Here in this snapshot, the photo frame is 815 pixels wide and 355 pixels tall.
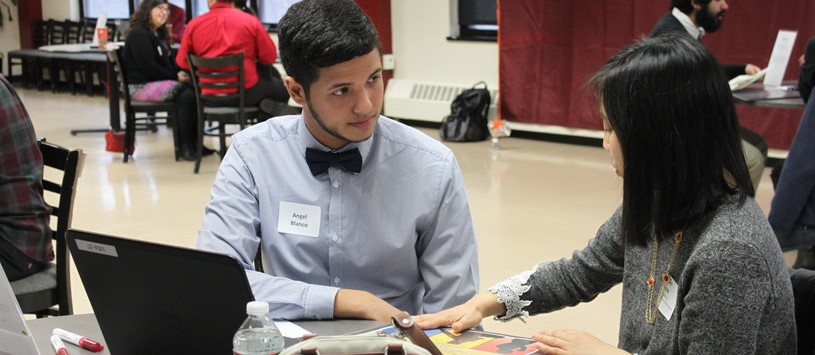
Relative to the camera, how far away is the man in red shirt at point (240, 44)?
6.34m

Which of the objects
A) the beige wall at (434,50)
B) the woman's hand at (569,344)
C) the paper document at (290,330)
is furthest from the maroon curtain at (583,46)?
the paper document at (290,330)

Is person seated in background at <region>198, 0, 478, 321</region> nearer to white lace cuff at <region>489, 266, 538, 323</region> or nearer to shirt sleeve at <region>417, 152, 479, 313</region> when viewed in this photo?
shirt sleeve at <region>417, 152, 479, 313</region>

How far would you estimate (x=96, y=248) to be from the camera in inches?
52.7

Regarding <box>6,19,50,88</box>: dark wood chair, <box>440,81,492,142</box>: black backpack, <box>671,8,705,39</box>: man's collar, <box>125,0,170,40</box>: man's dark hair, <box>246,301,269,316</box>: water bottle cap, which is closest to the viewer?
<box>246,301,269,316</box>: water bottle cap

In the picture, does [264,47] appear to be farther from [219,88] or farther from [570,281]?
[570,281]

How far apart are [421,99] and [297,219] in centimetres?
664

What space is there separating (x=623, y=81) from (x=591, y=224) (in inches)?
141

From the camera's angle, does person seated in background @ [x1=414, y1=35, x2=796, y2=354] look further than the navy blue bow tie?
No

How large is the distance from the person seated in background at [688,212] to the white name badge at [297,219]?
16.9 inches

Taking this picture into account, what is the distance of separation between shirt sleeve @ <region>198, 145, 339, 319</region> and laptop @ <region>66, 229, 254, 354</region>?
0.93 feet

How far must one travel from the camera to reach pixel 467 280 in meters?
1.88

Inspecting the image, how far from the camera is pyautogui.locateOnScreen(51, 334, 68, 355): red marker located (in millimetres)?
1488

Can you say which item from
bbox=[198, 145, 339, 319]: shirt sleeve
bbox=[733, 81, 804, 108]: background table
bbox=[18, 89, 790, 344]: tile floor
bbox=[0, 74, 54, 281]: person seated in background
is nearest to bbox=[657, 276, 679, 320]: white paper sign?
bbox=[198, 145, 339, 319]: shirt sleeve

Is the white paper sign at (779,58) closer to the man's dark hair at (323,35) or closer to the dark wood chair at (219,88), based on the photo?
the dark wood chair at (219,88)
